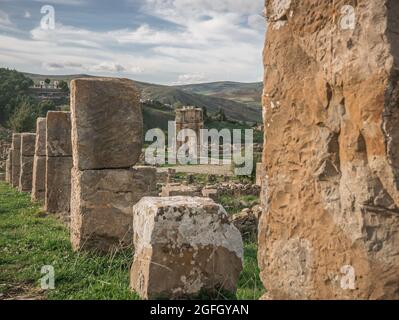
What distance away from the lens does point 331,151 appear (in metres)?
2.59

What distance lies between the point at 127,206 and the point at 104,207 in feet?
1.10

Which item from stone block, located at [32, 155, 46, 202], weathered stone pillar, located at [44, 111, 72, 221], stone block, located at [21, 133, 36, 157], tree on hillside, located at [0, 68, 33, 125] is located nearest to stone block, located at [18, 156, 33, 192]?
stone block, located at [21, 133, 36, 157]

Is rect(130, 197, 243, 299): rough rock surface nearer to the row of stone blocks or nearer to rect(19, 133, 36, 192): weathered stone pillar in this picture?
the row of stone blocks

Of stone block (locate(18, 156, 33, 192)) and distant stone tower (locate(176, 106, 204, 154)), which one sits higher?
distant stone tower (locate(176, 106, 204, 154))

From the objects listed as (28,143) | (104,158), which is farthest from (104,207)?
(28,143)

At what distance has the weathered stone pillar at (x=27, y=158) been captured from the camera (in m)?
17.8

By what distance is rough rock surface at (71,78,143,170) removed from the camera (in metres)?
7.39

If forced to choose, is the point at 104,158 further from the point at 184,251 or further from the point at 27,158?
the point at 27,158

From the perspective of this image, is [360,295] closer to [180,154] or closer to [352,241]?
[352,241]

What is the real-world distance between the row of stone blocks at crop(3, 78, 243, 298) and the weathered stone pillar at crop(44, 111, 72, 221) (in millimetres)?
23

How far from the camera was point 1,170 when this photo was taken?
3203cm

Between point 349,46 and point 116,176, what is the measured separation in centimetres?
548
